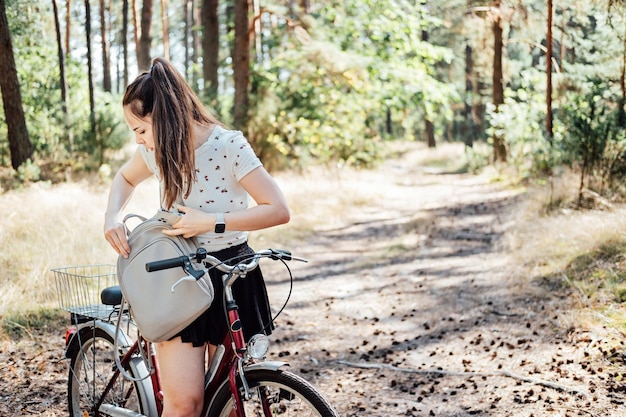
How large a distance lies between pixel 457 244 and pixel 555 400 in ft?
18.4

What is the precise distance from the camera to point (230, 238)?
2.53 metres

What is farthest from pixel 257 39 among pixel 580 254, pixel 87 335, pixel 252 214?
pixel 252 214

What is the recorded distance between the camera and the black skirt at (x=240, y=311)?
248 cm

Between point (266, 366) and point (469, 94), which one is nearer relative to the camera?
point (266, 366)

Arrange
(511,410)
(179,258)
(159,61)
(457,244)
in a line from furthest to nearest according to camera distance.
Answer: (457,244) < (511,410) < (159,61) < (179,258)

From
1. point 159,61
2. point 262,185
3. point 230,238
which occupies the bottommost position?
point 230,238

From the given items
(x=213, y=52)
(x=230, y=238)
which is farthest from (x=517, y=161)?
(x=230, y=238)

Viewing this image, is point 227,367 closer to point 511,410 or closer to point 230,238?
point 230,238

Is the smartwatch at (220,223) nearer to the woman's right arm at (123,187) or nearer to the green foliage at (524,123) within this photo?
the woman's right arm at (123,187)

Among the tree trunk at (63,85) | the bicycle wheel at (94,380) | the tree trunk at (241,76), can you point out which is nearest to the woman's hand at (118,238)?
the bicycle wheel at (94,380)

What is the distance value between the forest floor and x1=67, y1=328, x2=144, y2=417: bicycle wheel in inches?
24.5

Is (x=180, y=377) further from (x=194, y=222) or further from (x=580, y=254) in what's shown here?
(x=580, y=254)

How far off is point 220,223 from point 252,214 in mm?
116

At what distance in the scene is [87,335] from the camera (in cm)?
331
